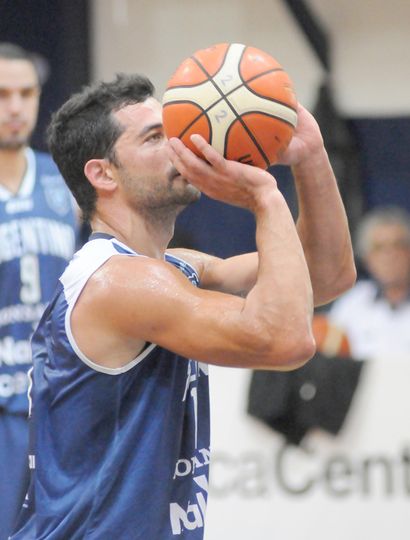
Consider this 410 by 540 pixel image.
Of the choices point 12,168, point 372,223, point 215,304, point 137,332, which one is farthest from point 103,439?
point 372,223

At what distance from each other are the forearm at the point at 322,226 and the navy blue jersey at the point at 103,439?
68 cm

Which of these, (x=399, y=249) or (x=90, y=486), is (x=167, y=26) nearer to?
(x=399, y=249)

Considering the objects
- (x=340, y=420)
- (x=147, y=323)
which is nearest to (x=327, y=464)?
(x=340, y=420)

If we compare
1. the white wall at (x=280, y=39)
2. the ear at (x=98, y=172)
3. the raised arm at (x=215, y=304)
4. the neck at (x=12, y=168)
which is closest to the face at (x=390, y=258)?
the white wall at (x=280, y=39)

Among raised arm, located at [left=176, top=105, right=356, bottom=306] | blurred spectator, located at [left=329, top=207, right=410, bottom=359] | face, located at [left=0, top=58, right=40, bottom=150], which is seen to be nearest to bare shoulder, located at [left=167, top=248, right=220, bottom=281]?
raised arm, located at [left=176, top=105, right=356, bottom=306]

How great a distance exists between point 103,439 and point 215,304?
0.51 m

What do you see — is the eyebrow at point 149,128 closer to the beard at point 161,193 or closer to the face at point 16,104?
the beard at point 161,193

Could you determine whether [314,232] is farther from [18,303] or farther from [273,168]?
[273,168]

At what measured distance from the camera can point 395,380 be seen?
6.81m

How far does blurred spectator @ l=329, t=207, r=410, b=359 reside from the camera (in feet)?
25.2

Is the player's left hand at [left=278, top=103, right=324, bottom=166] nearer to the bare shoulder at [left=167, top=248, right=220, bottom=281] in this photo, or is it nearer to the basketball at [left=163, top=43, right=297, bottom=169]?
the basketball at [left=163, top=43, right=297, bottom=169]

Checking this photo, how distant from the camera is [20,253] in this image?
6.11 metres

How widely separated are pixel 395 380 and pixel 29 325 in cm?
200

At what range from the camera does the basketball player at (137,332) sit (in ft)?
11.5
